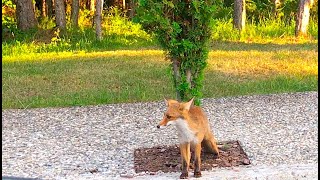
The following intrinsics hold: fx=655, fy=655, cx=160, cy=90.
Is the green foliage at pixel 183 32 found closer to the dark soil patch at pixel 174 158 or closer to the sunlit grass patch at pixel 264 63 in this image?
the dark soil patch at pixel 174 158

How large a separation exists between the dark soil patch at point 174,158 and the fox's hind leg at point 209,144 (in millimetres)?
61

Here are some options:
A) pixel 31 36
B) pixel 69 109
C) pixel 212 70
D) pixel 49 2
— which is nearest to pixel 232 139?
pixel 69 109

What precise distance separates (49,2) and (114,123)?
12.2 m

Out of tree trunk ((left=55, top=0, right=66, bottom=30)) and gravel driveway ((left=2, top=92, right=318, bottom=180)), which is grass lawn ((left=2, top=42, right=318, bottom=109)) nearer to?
gravel driveway ((left=2, top=92, right=318, bottom=180))

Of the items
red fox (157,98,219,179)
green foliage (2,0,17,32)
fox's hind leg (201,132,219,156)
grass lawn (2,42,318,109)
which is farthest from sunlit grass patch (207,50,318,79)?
green foliage (2,0,17,32)

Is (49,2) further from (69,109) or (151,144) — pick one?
(151,144)

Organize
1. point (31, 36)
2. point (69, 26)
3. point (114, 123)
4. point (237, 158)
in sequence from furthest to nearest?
point (69, 26) < point (31, 36) < point (114, 123) < point (237, 158)

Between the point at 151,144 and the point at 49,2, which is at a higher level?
the point at 49,2

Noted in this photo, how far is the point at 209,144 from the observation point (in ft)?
18.4

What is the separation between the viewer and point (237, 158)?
18.8ft

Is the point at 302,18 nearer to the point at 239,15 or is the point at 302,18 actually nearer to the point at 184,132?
the point at 239,15

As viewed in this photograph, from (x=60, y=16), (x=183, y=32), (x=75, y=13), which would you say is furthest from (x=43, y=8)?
(x=183, y=32)

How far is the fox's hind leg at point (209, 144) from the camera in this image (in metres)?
5.54

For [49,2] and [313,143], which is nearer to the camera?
[313,143]
